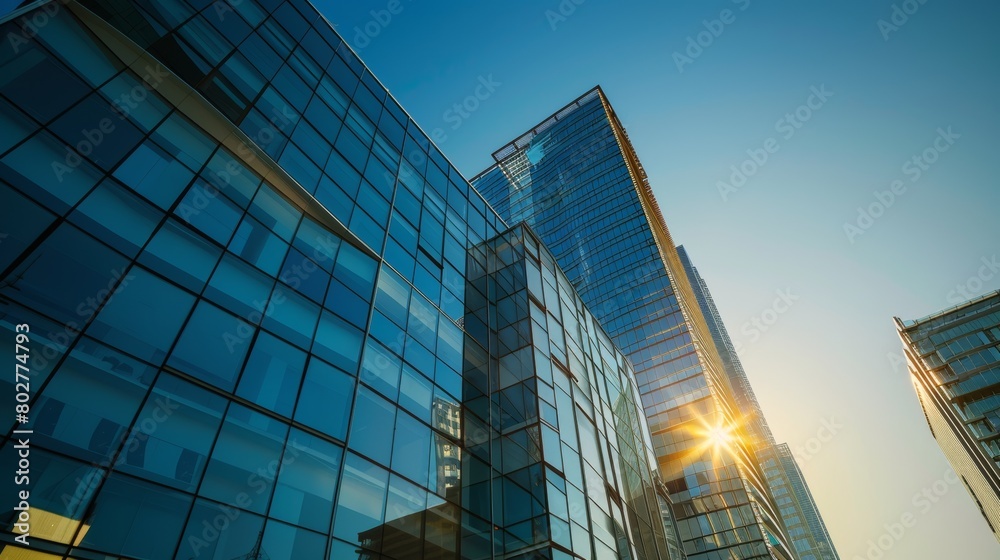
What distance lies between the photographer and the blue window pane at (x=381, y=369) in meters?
12.5

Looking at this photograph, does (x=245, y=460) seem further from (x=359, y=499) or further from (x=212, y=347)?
(x=359, y=499)

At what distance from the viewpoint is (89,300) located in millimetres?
7840

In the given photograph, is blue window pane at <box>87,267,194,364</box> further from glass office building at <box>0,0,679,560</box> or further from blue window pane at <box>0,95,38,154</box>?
blue window pane at <box>0,95,38,154</box>

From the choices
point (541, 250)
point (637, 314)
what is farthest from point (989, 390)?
point (541, 250)

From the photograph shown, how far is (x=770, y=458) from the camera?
140 meters

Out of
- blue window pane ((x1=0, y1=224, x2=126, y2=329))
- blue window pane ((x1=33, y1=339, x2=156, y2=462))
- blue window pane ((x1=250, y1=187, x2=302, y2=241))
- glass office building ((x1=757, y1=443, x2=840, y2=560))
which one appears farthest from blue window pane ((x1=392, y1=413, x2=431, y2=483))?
glass office building ((x1=757, y1=443, x2=840, y2=560))

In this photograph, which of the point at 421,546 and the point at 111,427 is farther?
the point at 421,546

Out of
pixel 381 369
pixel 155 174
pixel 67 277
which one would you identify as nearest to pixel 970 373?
pixel 381 369

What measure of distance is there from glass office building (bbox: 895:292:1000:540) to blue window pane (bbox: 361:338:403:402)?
279ft

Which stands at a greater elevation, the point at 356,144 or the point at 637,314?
the point at 637,314

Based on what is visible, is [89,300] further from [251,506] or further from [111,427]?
[251,506]

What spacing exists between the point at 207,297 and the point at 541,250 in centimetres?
1779

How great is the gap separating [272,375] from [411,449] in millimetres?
4386

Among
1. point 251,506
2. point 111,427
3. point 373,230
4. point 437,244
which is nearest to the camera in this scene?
point 111,427
